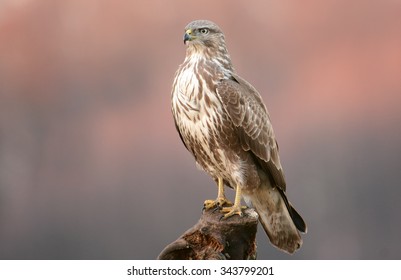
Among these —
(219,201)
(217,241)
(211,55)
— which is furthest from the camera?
(219,201)

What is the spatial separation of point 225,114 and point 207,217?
2.52ft

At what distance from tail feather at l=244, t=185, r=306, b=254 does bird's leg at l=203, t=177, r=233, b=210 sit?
6.3 inches

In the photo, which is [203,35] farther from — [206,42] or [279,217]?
[279,217]

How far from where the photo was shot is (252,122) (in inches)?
209

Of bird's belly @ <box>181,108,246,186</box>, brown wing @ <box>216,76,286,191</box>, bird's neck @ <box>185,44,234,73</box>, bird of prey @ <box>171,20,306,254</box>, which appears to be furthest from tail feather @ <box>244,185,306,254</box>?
bird's neck @ <box>185,44,234,73</box>

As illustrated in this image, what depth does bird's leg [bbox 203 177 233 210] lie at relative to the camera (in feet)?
18.0

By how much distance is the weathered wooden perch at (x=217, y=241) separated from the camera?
5199mm

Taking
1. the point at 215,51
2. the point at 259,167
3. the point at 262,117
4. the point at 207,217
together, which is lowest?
the point at 207,217

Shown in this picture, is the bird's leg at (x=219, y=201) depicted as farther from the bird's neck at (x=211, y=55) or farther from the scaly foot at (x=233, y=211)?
the bird's neck at (x=211, y=55)

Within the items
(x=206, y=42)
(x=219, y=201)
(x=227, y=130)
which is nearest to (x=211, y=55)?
(x=206, y=42)

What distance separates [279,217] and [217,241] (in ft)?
2.01
